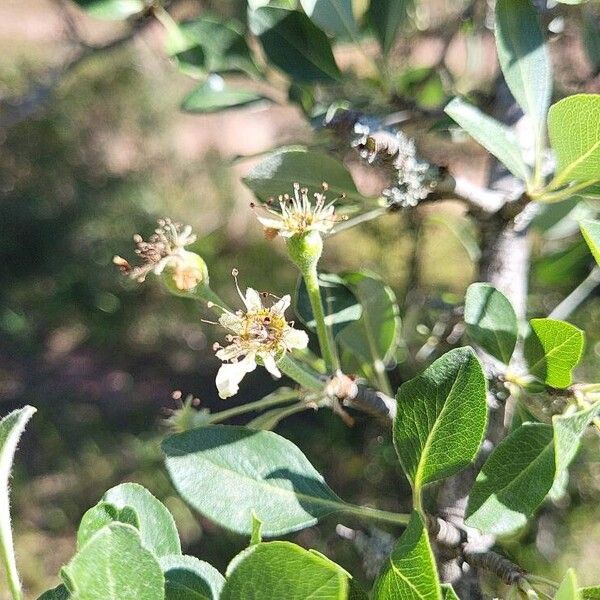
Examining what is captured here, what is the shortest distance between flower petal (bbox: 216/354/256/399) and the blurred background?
0.79 m

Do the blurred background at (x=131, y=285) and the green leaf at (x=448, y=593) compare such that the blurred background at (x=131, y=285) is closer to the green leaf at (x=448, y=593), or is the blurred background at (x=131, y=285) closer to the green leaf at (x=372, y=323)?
the green leaf at (x=372, y=323)

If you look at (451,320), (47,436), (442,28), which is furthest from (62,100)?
(451,320)

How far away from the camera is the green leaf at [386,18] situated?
634 millimetres

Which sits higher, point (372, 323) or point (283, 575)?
point (283, 575)

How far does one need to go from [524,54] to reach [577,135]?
105 millimetres

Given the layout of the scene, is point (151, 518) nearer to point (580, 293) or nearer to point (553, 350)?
point (553, 350)

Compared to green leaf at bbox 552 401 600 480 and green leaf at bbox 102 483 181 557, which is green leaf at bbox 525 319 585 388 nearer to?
green leaf at bbox 552 401 600 480

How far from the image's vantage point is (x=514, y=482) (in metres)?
0.39

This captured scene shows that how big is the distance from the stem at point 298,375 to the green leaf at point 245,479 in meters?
0.04

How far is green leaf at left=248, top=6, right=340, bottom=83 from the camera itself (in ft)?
1.94

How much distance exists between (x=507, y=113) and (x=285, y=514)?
1.35 ft

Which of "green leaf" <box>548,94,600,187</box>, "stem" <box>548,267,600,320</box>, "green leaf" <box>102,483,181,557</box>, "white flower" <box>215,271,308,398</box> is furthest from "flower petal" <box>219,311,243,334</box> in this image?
"stem" <box>548,267,600,320</box>

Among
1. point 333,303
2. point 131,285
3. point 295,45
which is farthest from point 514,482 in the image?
point 131,285

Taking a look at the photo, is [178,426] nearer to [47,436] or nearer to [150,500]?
[150,500]
